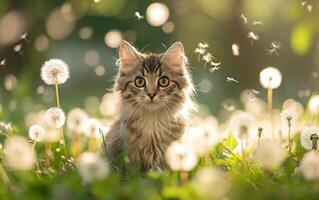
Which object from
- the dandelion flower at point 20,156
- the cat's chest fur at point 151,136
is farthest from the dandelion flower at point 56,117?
the dandelion flower at point 20,156

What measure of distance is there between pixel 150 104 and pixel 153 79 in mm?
254

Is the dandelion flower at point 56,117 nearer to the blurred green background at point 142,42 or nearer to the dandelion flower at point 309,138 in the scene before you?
the dandelion flower at point 309,138

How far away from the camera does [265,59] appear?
1636 centimetres

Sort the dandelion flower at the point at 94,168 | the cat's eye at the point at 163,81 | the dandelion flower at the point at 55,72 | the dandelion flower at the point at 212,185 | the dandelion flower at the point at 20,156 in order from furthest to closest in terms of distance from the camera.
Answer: the cat's eye at the point at 163,81 → the dandelion flower at the point at 55,72 → the dandelion flower at the point at 20,156 → the dandelion flower at the point at 94,168 → the dandelion flower at the point at 212,185

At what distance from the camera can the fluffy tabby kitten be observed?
5027 mm

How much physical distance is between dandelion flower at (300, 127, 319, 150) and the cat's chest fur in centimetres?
108

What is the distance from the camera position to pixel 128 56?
18.4 feet

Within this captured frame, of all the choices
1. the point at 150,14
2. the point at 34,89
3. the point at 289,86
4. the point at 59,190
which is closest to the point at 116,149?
the point at 150,14

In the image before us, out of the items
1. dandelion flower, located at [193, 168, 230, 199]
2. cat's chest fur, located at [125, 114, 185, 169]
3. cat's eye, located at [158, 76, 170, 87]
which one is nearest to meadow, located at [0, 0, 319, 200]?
dandelion flower, located at [193, 168, 230, 199]

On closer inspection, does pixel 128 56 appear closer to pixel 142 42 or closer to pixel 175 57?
pixel 175 57

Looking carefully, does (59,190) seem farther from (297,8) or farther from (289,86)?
(289,86)

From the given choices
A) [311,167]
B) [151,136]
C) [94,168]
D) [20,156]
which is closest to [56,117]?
[151,136]

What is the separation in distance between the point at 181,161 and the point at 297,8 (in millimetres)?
1299

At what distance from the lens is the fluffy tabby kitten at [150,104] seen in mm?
5027
